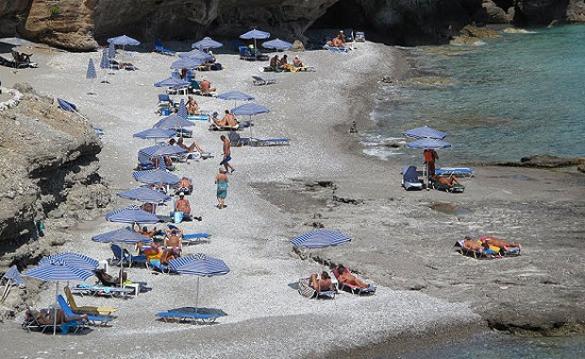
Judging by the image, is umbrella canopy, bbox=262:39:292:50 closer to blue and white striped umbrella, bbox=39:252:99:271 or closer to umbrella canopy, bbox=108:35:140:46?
umbrella canopy, bbox=108:35:140:46

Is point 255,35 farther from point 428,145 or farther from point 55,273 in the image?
point 55,273

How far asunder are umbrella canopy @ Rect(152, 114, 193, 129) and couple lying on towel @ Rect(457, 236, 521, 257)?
1304cm

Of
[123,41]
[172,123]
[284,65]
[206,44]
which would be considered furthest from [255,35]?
[172,123]

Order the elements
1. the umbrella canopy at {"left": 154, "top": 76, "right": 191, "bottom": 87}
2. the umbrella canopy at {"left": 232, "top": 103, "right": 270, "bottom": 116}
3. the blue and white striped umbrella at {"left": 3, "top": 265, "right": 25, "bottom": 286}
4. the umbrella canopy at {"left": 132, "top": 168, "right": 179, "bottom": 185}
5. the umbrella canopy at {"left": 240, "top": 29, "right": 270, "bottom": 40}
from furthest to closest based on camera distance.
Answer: the umbrella canopy at {"left": 240, "top": 29, "right": 270, "bottom": 40}, the umbrella canopy at {"left": 154, "top": 76, "right": 191, "bottom": 87}, the umbrella canopy at {"left": 232, "top": 103, "right": 270, "bottom": 116}, the umbrella canopy at {"left": 132, "top": 168, "right": 179, "bottom": 185}, the blue and white striped umbrella at {"left": 3, "top": 265, "right": 25, "bottom": 286}

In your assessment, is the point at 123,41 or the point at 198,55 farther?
the point at 198,55

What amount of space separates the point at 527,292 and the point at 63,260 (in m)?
9.55

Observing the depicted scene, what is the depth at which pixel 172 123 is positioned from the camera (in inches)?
1366

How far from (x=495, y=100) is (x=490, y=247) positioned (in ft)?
72.3

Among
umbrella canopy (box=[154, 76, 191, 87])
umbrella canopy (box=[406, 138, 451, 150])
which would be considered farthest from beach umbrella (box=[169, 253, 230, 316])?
umbrella canopy (box=[154, 76, 191, 87])

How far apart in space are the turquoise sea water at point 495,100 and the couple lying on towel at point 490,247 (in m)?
11.2

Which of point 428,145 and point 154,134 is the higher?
point 428,145

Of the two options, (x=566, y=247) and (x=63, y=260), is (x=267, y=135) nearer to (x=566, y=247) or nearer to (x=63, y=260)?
(x=566, y=247)

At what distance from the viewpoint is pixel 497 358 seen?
1991cm

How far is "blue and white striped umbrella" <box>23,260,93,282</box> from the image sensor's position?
19375 millimetres
